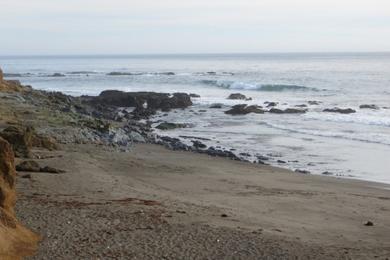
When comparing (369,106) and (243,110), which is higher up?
(369,106)

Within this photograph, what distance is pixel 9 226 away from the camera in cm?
743

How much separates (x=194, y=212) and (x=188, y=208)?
1.16 feet

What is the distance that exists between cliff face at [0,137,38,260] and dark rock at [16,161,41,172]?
4226 mm

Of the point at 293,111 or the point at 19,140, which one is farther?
the point at 293,111

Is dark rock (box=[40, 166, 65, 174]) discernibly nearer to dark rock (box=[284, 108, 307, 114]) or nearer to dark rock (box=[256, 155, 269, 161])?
dark rock (box=[256, 155, 269, 161])

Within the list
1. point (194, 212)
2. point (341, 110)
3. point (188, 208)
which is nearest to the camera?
point (194, 212)

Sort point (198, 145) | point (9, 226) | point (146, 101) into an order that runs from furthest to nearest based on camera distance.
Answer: point (146, 101), point (198, 145), point (9, 226)

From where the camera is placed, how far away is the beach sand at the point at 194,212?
307 inches

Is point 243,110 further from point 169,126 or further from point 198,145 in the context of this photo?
point 198,145

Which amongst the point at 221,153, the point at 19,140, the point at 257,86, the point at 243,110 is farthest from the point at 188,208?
the point at 257,86

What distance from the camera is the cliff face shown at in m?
6.93

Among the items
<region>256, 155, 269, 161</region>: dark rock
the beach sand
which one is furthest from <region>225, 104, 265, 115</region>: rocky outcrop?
the beach sand

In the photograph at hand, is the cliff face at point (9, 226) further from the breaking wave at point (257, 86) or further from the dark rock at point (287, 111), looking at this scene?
the breaking wave at point (257, 86)

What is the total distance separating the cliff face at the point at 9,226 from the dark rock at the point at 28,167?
423cm
